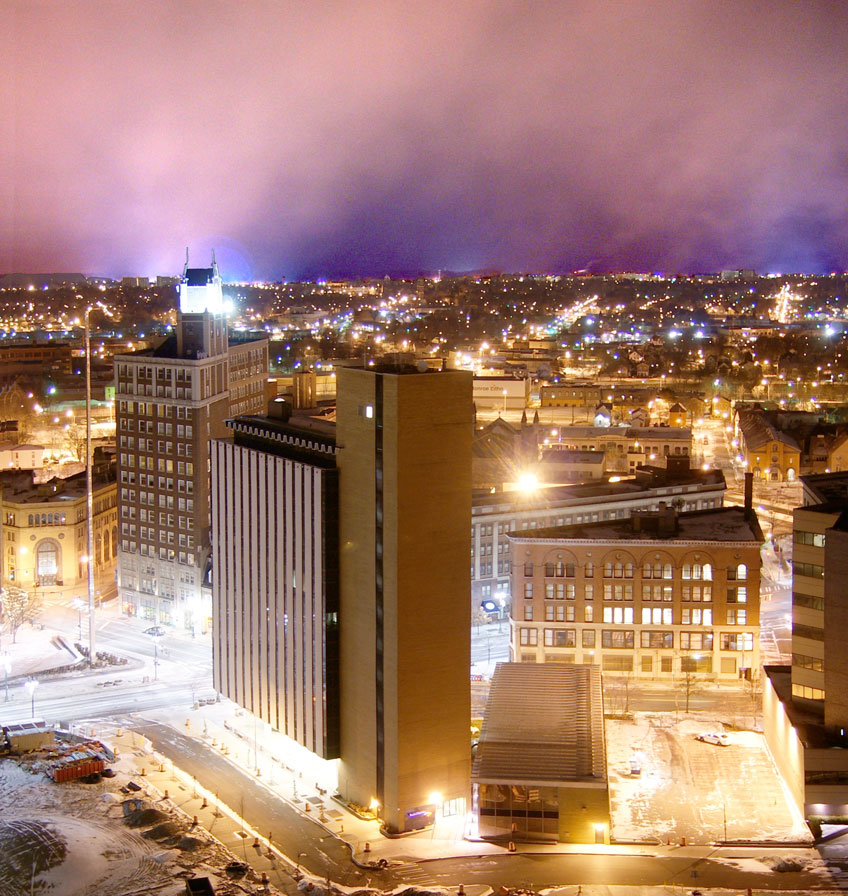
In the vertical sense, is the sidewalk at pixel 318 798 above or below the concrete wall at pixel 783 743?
below

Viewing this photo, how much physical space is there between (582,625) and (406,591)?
1778 cm

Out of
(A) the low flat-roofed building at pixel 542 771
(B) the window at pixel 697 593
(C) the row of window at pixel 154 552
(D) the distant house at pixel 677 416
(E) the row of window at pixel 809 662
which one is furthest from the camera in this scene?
(D) the distant house at pixel 677 416

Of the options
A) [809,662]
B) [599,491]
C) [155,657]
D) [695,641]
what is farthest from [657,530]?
[155,657]

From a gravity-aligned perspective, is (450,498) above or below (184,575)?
above

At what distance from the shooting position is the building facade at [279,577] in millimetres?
45281

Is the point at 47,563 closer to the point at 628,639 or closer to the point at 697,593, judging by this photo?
the point at 628,639

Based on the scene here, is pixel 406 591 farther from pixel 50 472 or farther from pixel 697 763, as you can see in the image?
pixel 50 472

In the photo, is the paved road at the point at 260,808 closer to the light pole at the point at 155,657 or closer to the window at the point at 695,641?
the light pole at the point at 155,657

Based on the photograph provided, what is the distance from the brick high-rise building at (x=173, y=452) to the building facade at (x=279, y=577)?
43.5 feet

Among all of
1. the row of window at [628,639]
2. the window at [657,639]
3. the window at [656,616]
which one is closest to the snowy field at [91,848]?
the row of window at [628,639]

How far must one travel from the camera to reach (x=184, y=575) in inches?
2633

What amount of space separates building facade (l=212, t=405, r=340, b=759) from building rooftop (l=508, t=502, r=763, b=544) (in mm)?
13405

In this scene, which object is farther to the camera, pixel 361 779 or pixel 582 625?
pixel 582 625

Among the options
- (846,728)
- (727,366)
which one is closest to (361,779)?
(846,728)
